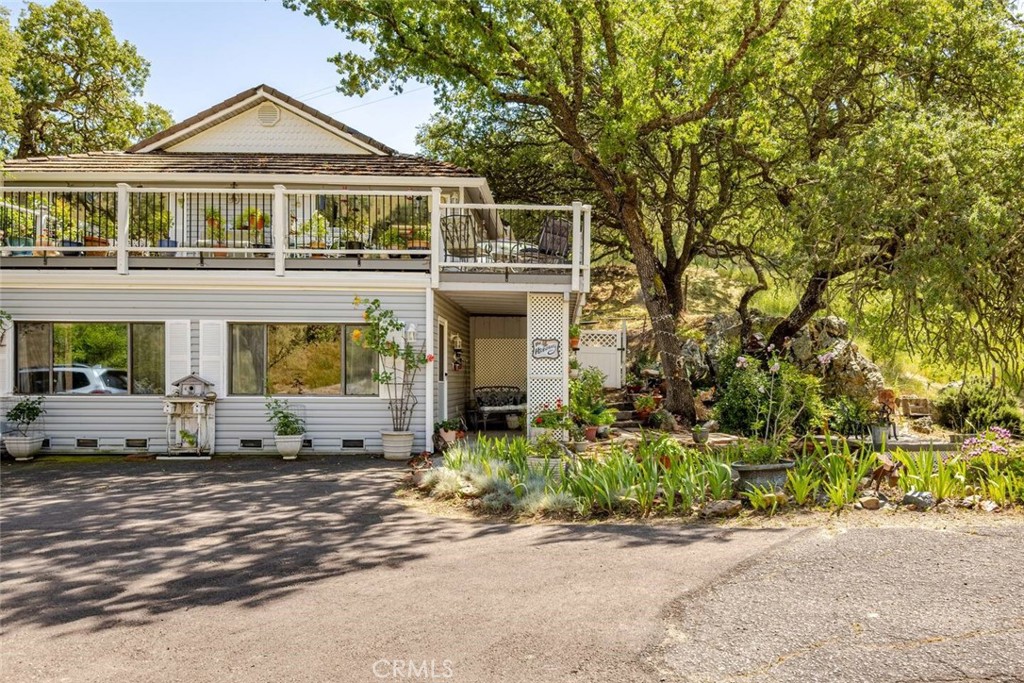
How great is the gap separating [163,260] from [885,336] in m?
11.2

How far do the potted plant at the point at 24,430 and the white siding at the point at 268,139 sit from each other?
684 centimetres

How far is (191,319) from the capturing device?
1271cm

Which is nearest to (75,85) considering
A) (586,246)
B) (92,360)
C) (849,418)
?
(92,360)

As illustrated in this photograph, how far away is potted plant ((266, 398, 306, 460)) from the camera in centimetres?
1221

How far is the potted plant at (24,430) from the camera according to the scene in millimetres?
12062

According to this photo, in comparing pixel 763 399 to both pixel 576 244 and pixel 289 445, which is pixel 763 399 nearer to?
pixel 576 244

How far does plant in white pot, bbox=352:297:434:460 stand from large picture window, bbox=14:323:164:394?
3.46 meters

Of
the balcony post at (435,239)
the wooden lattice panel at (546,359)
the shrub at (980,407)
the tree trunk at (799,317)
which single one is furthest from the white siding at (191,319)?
the shrub at (980,407)

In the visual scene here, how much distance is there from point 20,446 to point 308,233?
219 inches

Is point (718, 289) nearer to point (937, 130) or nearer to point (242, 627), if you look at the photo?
point (937, 130)

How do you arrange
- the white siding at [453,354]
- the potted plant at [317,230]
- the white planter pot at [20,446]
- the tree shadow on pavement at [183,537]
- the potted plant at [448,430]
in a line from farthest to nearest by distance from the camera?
the white siding at [453,354] < the potted plant at [317,230] < the potted plant at [448,430] < the white planter pot at [20,446] < the tree shadow on pavement at [183,537]

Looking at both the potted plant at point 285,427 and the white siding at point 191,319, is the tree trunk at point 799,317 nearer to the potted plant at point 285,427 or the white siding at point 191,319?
the white siding at point 191,319

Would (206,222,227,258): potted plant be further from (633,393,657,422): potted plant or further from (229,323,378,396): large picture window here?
(633,393,657,422): potted plant

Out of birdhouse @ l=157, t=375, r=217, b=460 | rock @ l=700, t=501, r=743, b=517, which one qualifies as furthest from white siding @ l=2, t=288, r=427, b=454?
rock @ l=700, t=501, r=743, b=517
